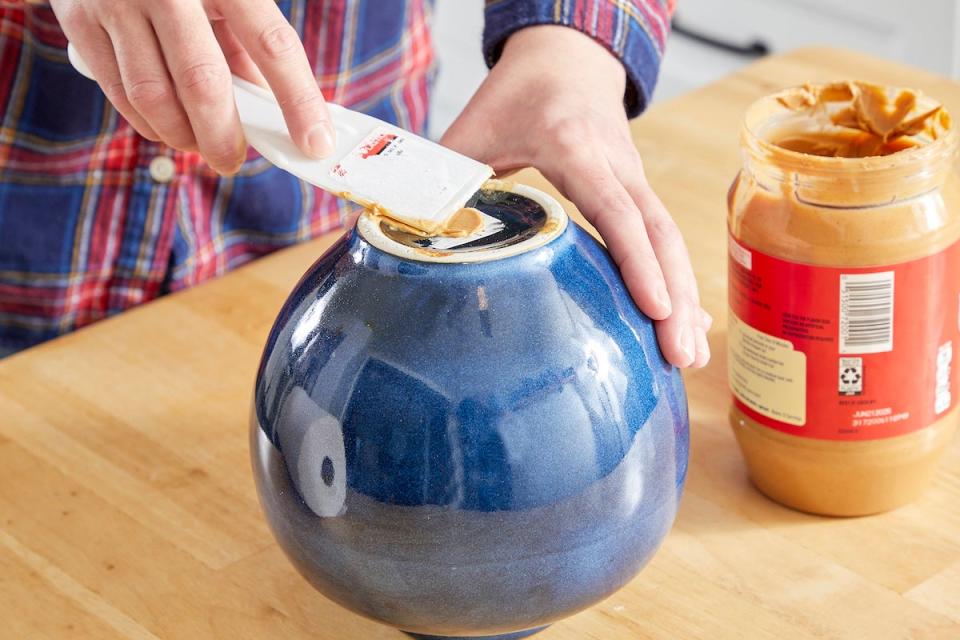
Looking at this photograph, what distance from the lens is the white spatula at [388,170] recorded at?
0.60 m

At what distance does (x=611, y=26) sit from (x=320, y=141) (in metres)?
0.31

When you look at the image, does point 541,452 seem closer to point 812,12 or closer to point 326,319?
point 326,319

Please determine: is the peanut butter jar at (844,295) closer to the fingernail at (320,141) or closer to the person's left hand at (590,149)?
the person's left hand at (590,149)

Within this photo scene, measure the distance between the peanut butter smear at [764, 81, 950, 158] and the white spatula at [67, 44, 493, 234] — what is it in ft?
0.66

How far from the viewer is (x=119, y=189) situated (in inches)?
41.8

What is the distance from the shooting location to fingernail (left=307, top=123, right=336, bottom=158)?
24.6 inches

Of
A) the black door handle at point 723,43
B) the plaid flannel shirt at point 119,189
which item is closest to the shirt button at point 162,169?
the plaid flannel shirt at point 119,189

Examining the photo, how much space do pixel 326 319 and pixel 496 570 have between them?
5.3 inches

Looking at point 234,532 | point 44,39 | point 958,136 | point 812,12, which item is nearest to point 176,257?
point 44,39

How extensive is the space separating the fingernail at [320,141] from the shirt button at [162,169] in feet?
1.47

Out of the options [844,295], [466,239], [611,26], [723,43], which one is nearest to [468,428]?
[466,239]

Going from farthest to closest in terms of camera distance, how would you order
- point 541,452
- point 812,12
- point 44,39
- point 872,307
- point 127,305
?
point 812,12 < point 127,305 < point 44,39 < point 872,307 < point 541,452

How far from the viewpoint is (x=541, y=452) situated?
556 mm

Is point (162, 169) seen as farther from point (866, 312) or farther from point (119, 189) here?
point (866, 312)
